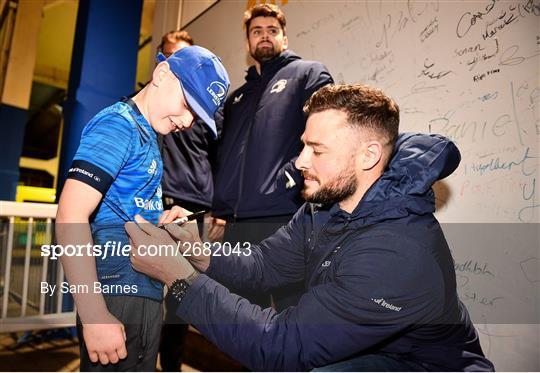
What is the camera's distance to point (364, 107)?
90 cm

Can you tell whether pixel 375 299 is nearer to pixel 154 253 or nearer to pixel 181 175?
pixel 154 253

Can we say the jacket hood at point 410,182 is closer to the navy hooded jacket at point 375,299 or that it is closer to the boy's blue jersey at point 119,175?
the navy hooded jacket at point 375,299

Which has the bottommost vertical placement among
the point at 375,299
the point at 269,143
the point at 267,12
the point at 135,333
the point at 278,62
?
the point at 135,333

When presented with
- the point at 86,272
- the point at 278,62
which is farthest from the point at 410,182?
the point at 278,62

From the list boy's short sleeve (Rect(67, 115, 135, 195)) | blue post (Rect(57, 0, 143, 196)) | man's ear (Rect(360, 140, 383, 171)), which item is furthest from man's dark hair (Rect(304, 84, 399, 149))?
blue post (Rect(57, 0, 143, 196))

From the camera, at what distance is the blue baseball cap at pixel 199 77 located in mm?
749

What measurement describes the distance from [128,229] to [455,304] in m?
0.74

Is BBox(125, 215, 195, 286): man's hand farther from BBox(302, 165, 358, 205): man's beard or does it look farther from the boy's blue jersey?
BBox(302, 165, 358, 205): man's beard

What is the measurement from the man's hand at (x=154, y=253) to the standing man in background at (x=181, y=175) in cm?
75

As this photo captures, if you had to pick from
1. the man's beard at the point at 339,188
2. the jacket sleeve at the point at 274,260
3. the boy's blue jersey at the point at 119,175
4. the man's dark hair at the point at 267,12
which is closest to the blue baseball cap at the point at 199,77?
the boy's blue jersey at the point at 119,175

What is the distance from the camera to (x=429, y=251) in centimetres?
77

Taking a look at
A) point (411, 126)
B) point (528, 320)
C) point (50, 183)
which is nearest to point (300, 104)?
point (411, 126)

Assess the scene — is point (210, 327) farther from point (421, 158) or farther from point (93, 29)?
point (93, 29)

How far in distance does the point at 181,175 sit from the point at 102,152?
873 millimetres
